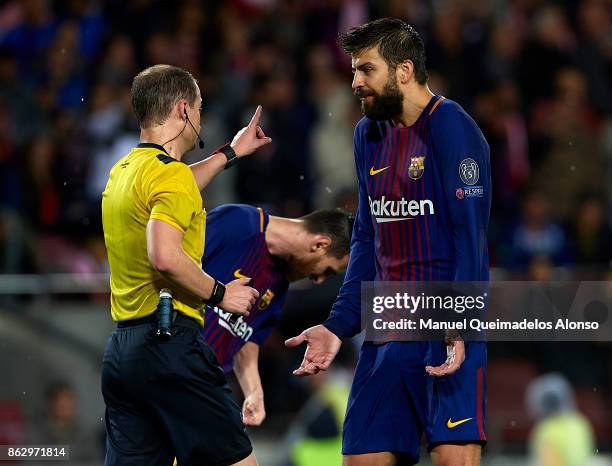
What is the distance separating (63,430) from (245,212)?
354 cm

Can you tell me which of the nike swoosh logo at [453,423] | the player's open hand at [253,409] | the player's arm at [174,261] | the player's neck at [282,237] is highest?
the player's neck at [282,237]

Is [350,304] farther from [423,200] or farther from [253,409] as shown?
[253,409]

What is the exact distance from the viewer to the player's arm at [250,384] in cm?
645

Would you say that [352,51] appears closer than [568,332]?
Yes

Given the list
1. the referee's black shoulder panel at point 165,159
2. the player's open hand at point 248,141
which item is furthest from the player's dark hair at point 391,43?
the referee's black shoulder panel at point 165,159

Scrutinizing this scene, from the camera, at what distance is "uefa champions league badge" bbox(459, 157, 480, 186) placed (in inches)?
206

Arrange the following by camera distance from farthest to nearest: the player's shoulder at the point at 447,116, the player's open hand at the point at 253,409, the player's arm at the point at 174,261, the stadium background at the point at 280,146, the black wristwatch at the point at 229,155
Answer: the stadium background at the point at 280,146
the player's open hand at the point at 253,409
the black wristwatch at the point at 229,155
the player's shoulder at the point at 447,116
the player's arm at the point at 174,261

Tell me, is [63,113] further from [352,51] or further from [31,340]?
[352,51]

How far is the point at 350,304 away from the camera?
567 cm

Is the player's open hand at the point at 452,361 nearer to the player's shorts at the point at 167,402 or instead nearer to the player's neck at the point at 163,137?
the player's shorts at the point at 167,402

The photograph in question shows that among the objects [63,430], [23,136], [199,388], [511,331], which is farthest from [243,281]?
[23,136]

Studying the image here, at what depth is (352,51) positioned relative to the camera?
A: 5.51 meters

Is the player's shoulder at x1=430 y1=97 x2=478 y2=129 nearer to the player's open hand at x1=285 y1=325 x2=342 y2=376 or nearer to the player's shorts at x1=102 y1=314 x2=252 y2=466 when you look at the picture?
the player's open hand at x1=285 y1=325 x2=342 y2=376

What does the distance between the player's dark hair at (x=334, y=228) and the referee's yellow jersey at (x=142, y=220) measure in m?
1.41
